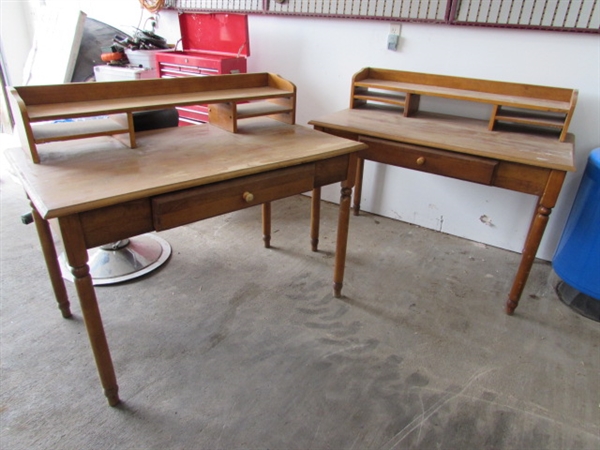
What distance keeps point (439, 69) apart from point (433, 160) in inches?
31.0

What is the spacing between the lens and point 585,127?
2.13 meters

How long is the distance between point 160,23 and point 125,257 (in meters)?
2.06

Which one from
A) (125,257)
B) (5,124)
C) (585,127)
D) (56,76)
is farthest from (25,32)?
(585,127)

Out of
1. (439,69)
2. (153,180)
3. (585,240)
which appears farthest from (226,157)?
(585,240)

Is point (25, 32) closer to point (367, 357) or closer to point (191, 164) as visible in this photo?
point (191, 164)

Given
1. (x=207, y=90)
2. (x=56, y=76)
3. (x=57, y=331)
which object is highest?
(x=207, y=90)

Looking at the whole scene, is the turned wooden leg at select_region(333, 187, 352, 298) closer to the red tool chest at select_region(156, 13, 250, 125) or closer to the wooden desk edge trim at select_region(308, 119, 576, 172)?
the wooden desk edge trim at select_region(308, 119, 576, 172)

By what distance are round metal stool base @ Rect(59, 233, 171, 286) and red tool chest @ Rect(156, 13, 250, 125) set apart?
96cm

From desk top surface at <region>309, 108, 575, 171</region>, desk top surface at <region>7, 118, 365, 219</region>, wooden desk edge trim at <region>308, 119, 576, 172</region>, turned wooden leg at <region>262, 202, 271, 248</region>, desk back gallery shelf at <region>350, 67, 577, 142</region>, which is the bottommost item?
turned wooden leg at <region>262, 202, 271, 248</region>

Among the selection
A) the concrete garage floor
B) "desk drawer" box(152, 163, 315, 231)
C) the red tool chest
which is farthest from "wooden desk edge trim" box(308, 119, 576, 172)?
the red tool chest

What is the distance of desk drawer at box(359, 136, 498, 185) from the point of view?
1.81 meters

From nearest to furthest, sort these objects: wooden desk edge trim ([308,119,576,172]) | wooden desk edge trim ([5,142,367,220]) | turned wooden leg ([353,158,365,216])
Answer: wooden desk edge trim ([5,142,367,220]), wooden desk edge trim ([308,119,576,172]), turned wooden leg ([353,158,365,216])

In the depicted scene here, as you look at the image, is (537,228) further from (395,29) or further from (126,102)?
(126,102)

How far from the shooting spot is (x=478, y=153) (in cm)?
180
